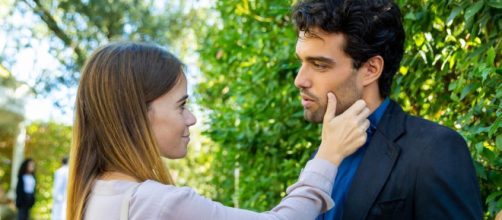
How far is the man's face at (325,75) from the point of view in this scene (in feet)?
9.71

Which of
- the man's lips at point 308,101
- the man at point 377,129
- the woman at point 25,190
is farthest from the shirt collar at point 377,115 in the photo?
the woman at point 25,190

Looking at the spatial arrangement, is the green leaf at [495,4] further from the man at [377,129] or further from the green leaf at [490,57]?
the man at [377,129]

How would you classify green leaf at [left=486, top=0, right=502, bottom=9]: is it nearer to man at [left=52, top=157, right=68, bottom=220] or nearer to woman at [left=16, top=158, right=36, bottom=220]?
man at [left=52, top=157, right=68, bottom=220]

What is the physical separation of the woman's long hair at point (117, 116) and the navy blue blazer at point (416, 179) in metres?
0.70

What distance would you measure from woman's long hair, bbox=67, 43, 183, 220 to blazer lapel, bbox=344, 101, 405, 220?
65 cm

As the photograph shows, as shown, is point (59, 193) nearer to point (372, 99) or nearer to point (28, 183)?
point (28, 183)

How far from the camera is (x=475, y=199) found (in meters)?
2.61

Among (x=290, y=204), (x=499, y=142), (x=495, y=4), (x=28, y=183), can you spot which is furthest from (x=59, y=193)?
(x=290, y=204)

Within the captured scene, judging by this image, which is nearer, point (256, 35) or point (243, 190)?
point (256, 35)

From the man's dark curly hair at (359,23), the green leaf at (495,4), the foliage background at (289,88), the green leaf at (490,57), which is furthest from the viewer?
the foliage background at (289,88)

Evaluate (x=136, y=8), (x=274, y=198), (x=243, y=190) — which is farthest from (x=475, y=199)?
(x=136, y=8)

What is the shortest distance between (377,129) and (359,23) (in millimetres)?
409

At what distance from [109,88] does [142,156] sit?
24cm

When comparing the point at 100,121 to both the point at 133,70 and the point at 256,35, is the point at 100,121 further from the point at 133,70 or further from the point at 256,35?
the point at 256,35
